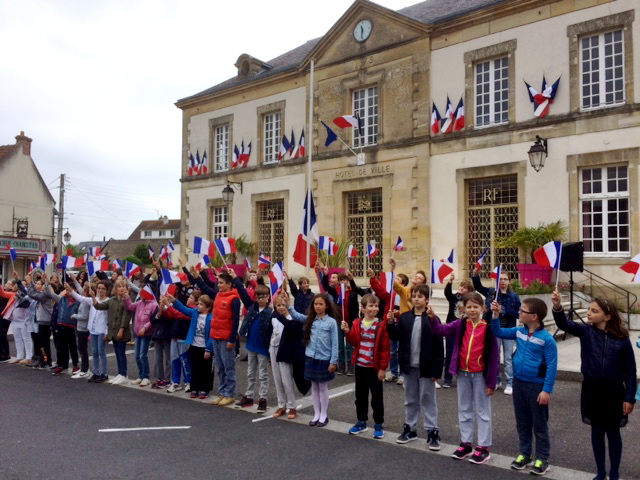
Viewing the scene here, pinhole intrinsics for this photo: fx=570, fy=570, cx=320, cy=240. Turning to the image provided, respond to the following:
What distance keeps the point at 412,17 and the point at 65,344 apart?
14334mm

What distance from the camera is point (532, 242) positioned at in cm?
1440

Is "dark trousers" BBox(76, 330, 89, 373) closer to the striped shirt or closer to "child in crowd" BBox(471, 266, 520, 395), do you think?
the striped shirt

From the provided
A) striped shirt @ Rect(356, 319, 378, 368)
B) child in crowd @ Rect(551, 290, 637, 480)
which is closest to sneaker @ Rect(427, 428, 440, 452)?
striped shirt @ Rect(356, 319, 378, 368)

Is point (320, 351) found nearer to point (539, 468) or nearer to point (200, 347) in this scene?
point (200, 347)

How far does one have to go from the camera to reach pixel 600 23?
47.0ft

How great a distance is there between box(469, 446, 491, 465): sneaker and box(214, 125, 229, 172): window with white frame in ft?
63.1

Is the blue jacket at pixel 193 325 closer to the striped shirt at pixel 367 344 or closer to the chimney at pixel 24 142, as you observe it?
the striped shirt at pixel 367 344

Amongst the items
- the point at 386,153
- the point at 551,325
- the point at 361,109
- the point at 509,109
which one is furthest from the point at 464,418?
the point at 361,109

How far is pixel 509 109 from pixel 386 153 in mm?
3941

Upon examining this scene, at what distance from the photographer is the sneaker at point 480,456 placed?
5.21 m

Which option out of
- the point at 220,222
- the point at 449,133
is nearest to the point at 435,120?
the point at 449,133

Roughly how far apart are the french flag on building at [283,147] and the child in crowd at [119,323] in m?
12.3

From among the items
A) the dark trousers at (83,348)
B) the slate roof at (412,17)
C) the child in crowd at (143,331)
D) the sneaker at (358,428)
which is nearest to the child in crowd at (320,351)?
the sneaker at (358,428)

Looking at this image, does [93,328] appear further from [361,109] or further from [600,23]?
[600,23]
